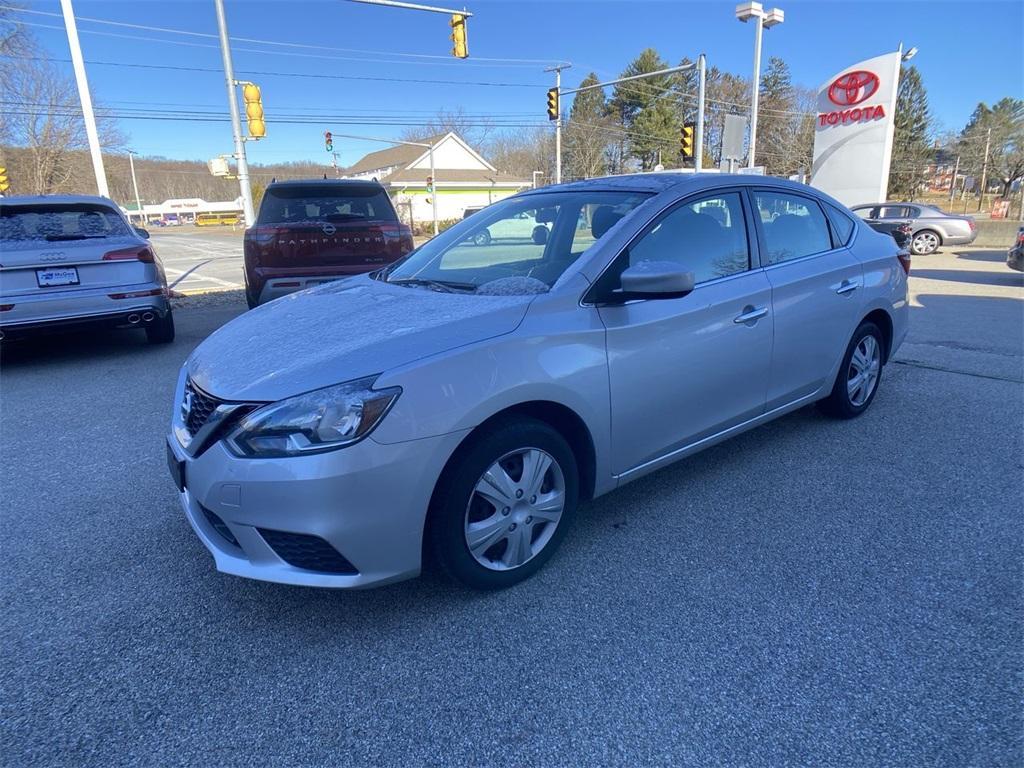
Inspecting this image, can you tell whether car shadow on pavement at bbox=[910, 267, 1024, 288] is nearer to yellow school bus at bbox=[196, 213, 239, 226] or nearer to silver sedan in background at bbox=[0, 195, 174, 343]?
silver sedan in background at bbox=[0, 195, 174, 343]

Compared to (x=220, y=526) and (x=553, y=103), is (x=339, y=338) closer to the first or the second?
(x=220, y=526)

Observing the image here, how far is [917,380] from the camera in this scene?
541cm

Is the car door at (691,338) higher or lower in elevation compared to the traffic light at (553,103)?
lower

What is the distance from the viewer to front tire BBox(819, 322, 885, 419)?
415 centimetres

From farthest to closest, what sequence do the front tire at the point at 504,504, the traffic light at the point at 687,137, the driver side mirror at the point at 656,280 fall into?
the traffic light at the point at 687,137 < the driver side mirror at the point at 656,280 < the front tire at the point at 504,504

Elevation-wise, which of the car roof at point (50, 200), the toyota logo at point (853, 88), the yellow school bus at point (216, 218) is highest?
the toyota logo at point (853, 88)

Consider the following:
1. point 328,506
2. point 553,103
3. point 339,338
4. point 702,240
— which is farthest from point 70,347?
point 553,103

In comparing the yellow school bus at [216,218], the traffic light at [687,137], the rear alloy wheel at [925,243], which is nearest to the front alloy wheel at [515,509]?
the traffic light at [687,137]

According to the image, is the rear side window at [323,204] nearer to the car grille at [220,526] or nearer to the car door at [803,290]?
the car door at [803,290]

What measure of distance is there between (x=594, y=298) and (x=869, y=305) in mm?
2461

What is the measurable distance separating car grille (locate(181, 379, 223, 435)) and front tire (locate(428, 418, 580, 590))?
89 centimetres

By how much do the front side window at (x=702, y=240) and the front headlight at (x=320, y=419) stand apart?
1373 mm

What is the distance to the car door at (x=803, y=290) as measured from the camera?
137 inches

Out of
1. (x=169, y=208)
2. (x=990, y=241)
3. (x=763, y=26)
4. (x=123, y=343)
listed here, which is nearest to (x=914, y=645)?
(x=123, y=343)
